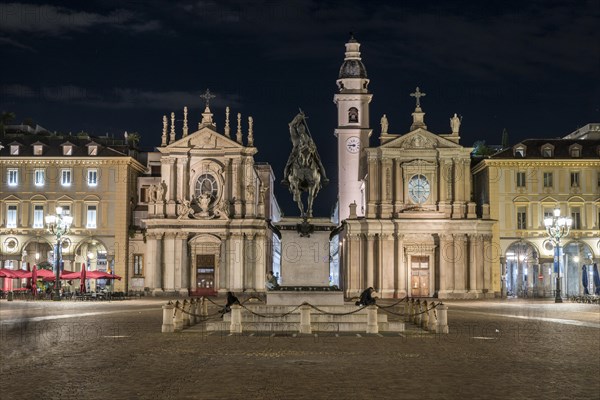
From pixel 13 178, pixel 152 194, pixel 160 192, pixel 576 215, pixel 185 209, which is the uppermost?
pixel 13 178

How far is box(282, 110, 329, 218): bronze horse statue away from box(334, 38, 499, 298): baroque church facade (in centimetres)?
4839

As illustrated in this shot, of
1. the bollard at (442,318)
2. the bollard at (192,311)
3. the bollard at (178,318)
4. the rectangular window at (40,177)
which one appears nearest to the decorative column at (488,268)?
the rectangular window at (40,177)

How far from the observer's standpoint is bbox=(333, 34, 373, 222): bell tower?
95.2 meters

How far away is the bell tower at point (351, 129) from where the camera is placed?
9519cm

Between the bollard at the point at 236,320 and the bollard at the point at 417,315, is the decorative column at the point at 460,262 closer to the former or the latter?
the bollard at the point at 417,315

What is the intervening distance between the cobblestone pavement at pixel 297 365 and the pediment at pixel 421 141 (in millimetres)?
53765

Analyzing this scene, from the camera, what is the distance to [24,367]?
1981 cm

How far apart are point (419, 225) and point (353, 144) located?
14964 millimetres

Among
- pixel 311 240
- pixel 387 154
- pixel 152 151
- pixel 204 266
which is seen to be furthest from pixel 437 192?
pixel 311 240

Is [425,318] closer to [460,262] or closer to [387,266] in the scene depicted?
[387,266]

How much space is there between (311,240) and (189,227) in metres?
54.6

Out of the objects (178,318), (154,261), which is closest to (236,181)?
(154,261)

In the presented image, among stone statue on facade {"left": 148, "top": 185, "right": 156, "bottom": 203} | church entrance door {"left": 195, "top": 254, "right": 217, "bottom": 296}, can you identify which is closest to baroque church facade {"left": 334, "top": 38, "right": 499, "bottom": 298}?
church entrance door {"left": 195, "top": 254, "right": 217, "bottom": 296}

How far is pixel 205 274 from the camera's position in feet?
287
